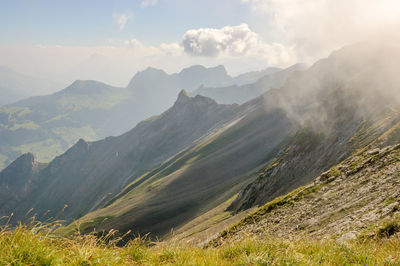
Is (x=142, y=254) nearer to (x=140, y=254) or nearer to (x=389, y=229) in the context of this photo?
(x=140, y=254)

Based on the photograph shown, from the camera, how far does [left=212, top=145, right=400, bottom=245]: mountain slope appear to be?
60.2ft

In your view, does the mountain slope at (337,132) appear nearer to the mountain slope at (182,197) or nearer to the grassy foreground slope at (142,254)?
the mountain slope at (182,197)

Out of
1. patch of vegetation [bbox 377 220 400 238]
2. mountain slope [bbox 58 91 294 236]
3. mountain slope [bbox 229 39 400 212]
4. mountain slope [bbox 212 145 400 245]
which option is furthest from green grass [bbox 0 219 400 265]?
mountain slope [bbox 58 91 294 236]

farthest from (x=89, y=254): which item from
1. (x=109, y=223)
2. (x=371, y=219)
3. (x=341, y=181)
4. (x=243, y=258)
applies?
(x=109, y=223)

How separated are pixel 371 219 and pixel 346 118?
65.3m

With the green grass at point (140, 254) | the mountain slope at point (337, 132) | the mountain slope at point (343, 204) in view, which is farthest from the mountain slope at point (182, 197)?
the green grass at point (140, 254)

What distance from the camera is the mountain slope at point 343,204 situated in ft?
60.2

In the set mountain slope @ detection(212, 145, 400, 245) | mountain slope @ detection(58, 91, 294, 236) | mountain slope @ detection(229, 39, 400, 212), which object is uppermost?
mountain slope @ detection(212, 145, 400, 245)

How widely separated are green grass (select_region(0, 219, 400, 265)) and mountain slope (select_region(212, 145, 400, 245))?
812 cm

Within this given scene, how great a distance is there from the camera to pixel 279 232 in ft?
83.9

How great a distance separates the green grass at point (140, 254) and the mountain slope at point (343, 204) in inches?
320

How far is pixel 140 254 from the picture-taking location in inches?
276

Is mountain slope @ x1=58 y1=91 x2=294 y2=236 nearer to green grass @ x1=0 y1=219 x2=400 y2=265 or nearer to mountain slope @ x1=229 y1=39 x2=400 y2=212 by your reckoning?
mountain slope @ x1=229 y1=39 x2=400 y2=212

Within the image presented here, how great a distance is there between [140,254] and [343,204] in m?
24.2
